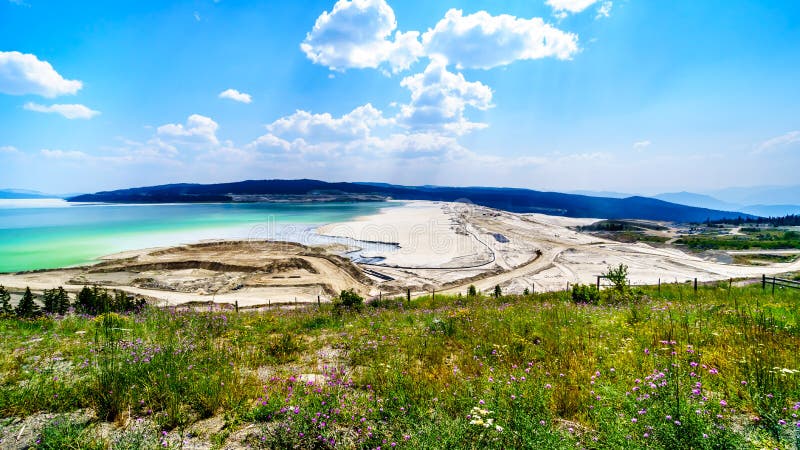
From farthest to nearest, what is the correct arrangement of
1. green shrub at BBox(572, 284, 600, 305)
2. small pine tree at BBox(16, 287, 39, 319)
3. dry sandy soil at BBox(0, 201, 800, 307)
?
dry sandy soil at BBox(0, 201, 800, 307) < green shrub at BBox(572, 284, 600, 305) < small pine tree at BBox(16, 287, 39, 319)

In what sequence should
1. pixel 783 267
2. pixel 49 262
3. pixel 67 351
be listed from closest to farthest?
1. pixel 67 351
2. pixel 49 262
3. pixel 783 267

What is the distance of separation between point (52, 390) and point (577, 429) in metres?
7.16

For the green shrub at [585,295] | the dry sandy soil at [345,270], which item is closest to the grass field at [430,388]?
the green shrub at [585,295]

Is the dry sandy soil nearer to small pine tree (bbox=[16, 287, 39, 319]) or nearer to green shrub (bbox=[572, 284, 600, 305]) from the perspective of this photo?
small pine tree (bbox=[16, 287, 39, 319])

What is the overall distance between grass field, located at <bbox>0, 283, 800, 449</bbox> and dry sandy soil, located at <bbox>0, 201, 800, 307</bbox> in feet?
66.6

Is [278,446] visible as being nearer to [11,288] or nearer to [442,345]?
[442,345]

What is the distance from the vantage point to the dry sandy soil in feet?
103

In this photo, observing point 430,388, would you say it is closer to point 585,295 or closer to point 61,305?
point 585,295

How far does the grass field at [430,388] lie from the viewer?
3.29 metres

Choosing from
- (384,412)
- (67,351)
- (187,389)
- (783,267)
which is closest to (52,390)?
(187,389)

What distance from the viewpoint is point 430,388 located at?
4.52 m

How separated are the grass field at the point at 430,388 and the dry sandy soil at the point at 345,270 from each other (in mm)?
20315

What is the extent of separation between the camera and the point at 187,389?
465 centimetres

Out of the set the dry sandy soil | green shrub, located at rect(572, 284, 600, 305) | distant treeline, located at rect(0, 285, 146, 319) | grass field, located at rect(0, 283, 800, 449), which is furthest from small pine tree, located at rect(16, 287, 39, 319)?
green shrub, located at rect(572, 284, 600, 305)
